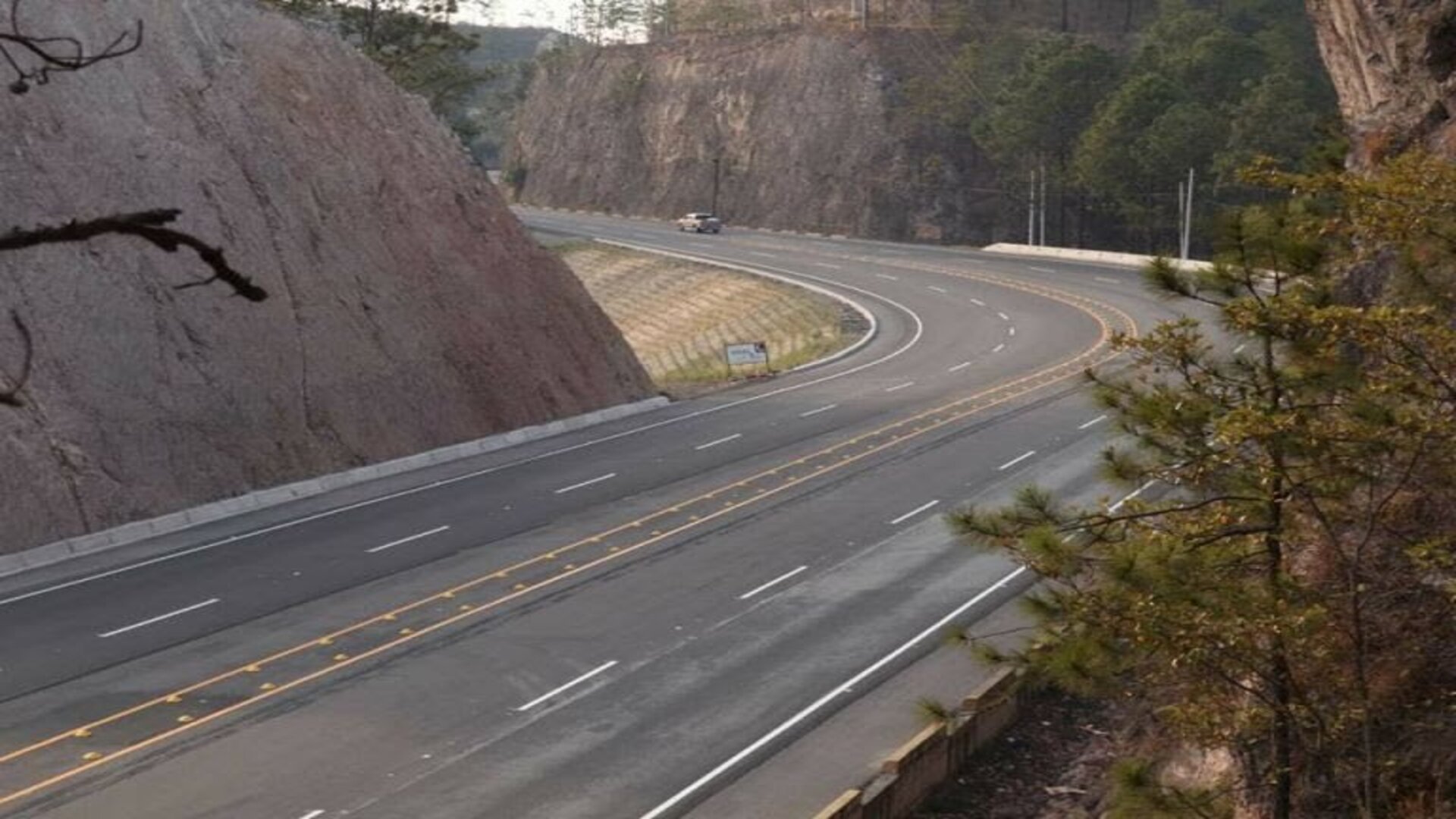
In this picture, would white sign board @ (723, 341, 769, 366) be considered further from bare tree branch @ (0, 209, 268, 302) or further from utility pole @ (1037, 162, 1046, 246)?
bare tree branch @ (0, 209, 268, 302)

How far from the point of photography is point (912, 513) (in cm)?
3256

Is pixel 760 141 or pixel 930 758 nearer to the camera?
pixel 930 758

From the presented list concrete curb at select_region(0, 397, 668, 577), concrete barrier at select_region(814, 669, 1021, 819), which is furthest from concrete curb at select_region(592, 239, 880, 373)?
concrete barrier at select_region(814, 669, 1021, 819)

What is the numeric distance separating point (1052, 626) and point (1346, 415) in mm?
2881

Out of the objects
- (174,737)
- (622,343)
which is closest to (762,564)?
(174,737)

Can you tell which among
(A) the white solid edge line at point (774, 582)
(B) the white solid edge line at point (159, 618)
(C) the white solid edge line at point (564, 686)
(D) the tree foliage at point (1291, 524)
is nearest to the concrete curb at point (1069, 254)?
(A) the white solid edge line at point (774, 582)

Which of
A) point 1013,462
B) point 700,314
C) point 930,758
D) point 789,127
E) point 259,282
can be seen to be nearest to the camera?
point 930,758

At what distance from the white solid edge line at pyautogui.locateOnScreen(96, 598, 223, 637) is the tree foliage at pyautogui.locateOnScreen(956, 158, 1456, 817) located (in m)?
14.7

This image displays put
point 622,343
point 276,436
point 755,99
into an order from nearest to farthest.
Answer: point 276,436, point 622,343, point 755,99

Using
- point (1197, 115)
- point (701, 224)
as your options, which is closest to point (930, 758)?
point (1197, 115)

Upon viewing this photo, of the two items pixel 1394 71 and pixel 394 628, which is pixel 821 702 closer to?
pixel 394 628

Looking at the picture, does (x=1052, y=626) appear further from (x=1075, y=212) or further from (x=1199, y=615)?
(x=1075, y=212)

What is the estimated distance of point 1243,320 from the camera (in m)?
12.8

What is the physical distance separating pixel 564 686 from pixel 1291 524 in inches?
421
